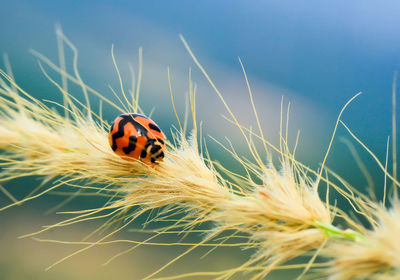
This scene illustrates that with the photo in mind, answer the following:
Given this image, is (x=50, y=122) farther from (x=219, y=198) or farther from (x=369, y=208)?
(x=369, y=208)

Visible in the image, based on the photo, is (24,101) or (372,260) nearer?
(372,260)

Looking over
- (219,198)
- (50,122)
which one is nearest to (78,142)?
(50,122)

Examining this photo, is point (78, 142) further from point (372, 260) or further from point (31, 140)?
point (372, 260)

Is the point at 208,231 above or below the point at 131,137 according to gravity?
below

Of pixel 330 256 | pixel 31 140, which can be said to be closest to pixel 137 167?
pixel 31 140

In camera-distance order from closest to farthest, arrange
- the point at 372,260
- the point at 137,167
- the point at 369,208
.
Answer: the point at 372,260, the point at 369,208, the point at 137,167

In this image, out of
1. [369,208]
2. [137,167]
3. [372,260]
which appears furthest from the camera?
[137,167]
